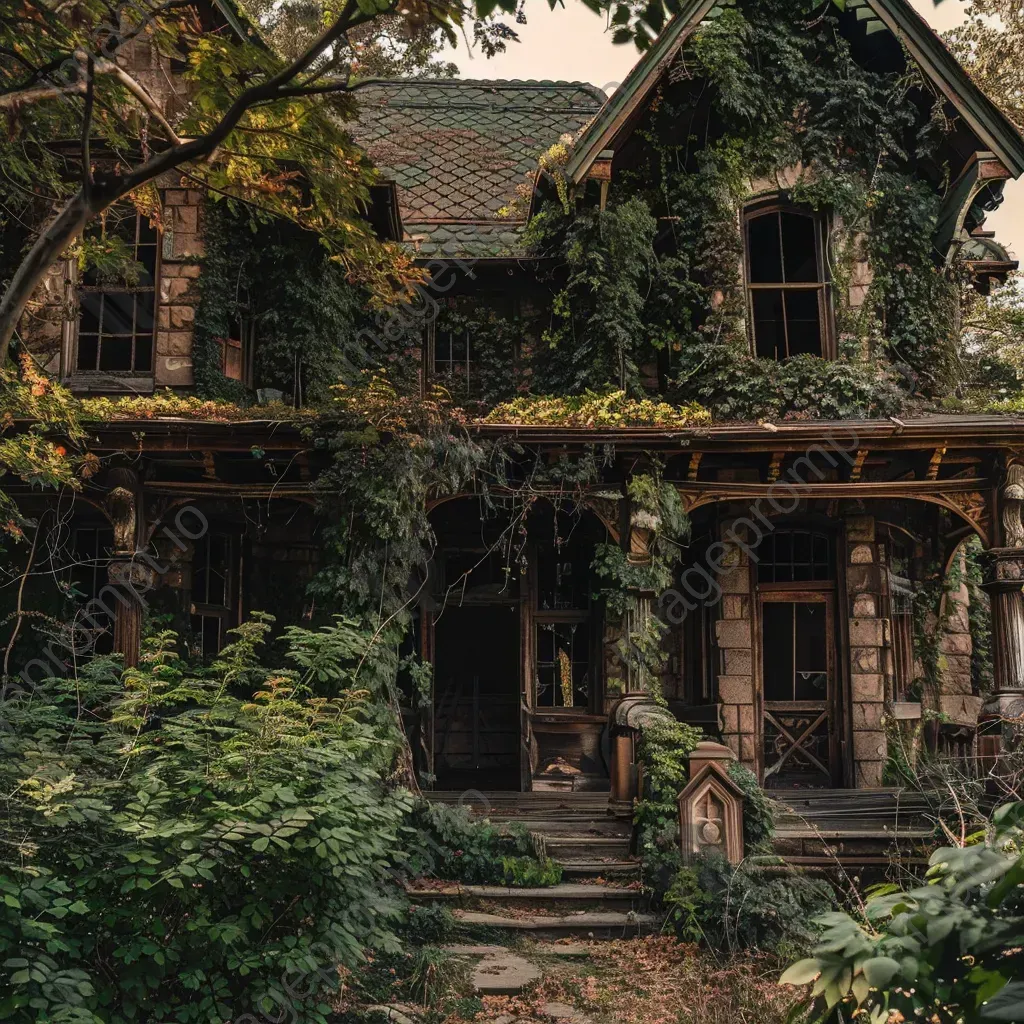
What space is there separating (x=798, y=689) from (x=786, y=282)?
5.07 meters

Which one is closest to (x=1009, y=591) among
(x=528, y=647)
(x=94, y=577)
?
(x=528, y=647)

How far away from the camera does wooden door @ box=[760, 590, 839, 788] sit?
1286 cm

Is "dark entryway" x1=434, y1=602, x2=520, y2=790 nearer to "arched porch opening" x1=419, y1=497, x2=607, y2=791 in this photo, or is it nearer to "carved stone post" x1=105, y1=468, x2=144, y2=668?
"arched porch opening" x1=419, y1=497, x2=607, y2=791

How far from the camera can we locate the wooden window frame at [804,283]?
42.3 ft

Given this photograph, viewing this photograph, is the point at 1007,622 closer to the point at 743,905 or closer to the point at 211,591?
the point at 743,905

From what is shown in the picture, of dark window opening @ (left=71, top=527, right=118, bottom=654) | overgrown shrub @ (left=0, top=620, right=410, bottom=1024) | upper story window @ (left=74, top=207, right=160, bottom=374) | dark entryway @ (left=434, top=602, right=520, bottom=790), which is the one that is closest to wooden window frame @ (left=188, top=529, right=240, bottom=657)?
dark window opening @ (left=71, top=527, right=118, bottom=654)

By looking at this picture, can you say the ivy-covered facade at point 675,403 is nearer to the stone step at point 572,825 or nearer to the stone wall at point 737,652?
the stone wall at point 737,652

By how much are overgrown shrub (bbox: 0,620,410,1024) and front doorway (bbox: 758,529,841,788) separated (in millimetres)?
7202

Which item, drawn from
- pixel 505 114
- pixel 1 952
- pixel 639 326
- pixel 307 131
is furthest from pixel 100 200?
pixel 505 114

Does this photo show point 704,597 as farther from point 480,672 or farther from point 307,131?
point 307,131

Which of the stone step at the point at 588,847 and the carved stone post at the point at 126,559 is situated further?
the carved stone post at the point at 126,559

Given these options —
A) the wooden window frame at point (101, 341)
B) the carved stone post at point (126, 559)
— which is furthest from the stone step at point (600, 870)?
the wooden window frame at point (101, 341)

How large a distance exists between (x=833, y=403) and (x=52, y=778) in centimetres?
921

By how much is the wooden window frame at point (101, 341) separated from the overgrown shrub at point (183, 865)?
635cm
